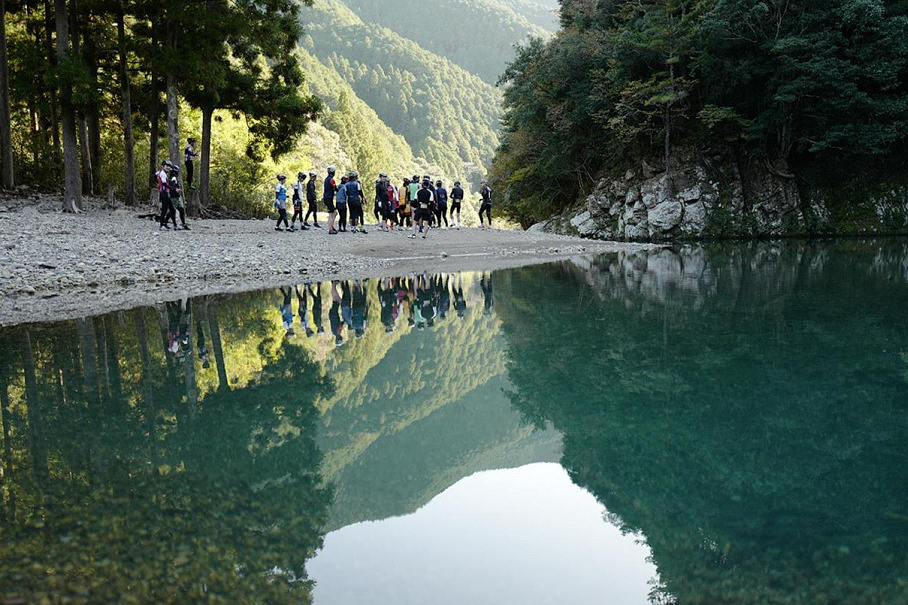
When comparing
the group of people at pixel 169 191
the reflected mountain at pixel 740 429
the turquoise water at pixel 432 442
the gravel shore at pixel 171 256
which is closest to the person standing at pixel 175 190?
the group of people at pixel 169 191

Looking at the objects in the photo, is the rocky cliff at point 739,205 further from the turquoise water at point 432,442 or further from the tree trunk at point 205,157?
the turquoise water at point 432,442

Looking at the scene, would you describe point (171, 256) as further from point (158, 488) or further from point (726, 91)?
point (726, 91)

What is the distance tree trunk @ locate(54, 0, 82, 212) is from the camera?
1959cm

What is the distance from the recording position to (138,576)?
275cm

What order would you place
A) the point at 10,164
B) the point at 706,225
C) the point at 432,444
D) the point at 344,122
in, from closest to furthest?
the point at 432,444
the point at 10,164
the point at 706,225
the point at 344,122

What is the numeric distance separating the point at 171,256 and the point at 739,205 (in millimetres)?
25808

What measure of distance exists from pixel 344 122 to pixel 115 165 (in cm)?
8061

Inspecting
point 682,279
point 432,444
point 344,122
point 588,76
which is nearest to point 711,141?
point 588,76

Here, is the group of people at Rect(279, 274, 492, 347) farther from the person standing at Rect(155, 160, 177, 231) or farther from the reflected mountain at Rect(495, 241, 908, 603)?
the person standing at Rect(155, 160, 177, 231)

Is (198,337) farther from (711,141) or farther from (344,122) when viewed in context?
(344,122)

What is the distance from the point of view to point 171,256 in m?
14.2

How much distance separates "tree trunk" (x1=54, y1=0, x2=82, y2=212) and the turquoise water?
14031 millimetres

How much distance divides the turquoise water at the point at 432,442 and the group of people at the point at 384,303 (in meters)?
0.13

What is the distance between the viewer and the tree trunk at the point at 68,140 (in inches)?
771
